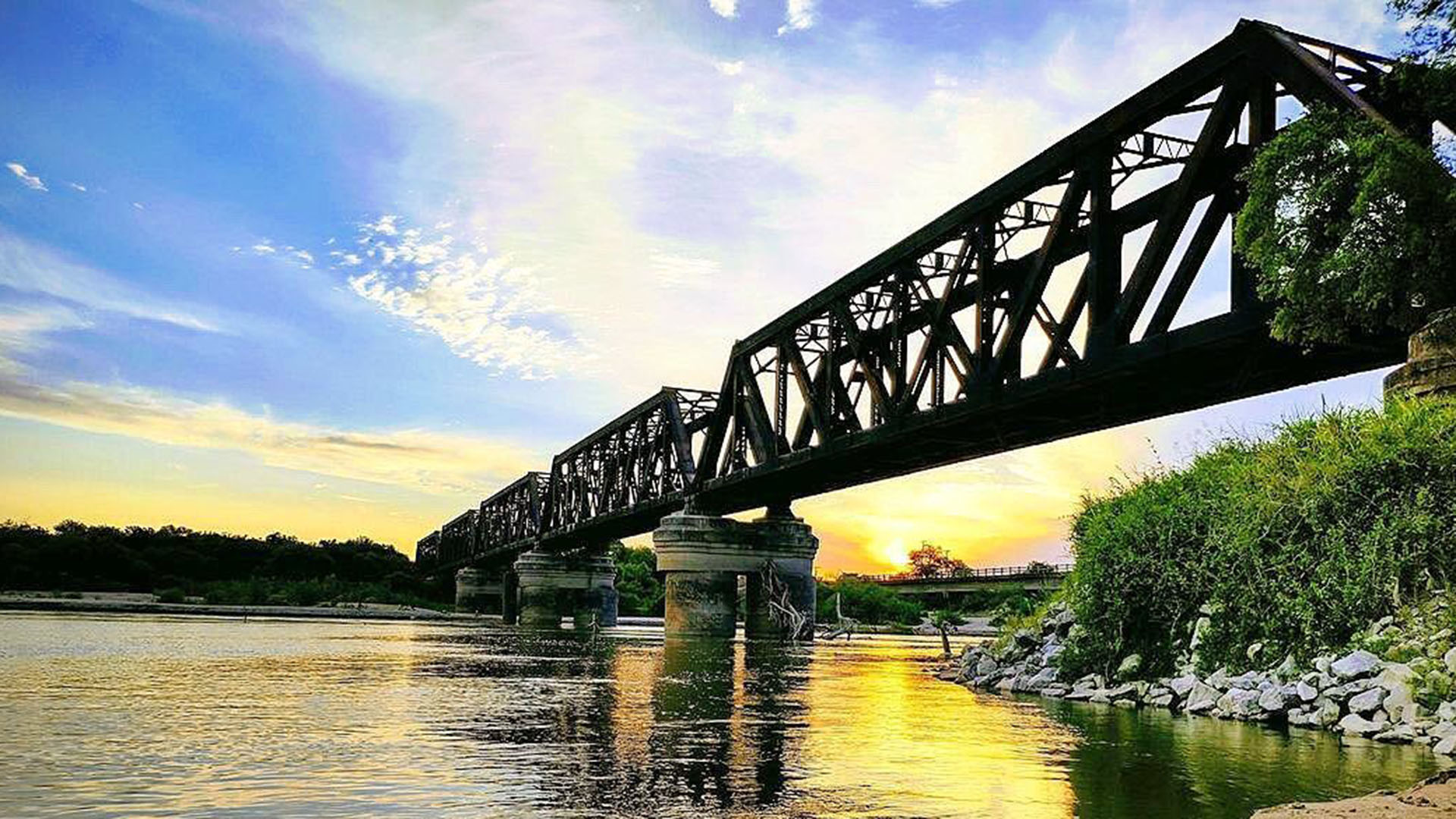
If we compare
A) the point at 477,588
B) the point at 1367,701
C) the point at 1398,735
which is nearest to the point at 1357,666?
the point at 1367,701

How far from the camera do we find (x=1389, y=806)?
6.92m

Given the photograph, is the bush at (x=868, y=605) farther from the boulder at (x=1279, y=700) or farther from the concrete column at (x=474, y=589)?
the boulder at (x=1279, y=700)

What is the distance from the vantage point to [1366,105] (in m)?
15.6

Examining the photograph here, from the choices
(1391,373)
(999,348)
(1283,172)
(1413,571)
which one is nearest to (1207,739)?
(1413,571)

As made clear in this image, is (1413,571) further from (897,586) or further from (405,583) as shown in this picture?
(405,583)

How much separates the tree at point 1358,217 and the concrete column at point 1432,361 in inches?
24.8

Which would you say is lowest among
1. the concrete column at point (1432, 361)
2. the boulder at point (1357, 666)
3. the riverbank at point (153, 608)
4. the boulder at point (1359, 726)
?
the riverbank at point (153, 608)

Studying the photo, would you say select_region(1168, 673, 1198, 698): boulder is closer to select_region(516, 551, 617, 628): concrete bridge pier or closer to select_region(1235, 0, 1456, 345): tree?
select_region(1235, 0, 1456, 345): tree

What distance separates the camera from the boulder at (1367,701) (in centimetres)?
1193

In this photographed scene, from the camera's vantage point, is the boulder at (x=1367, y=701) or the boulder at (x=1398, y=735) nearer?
the boulder at (x=1398, y=735)

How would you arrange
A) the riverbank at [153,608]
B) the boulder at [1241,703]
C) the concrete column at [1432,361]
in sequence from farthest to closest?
1. the riverbank at [153,608]
2. the concrete column at [1432,361]
3. the boulder at [1241,703]

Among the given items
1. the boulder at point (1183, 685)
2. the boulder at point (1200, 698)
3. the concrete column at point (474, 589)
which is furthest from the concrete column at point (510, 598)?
the boulder at point (1200, 698)

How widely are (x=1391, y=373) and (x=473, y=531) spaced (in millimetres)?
110001

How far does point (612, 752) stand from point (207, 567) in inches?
5125
